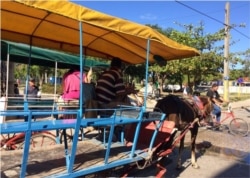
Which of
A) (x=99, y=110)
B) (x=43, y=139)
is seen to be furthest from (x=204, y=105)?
(x=99, y=110)

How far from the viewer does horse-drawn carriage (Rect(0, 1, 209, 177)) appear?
424 centimetres

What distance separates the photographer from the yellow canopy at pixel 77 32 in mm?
4285

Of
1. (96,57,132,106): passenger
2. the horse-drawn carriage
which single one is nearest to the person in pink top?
the horse-drawn carriage

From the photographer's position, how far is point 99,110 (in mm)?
5031

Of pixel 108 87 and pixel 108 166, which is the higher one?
pixel 108 87

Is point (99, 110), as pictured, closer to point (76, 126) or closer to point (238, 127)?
point (76, 126)

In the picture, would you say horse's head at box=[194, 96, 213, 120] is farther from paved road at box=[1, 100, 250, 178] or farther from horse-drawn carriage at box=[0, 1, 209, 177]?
paved road at box=[1, 100, 250, 178]

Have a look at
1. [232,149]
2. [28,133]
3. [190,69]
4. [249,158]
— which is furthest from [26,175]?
[190,69]

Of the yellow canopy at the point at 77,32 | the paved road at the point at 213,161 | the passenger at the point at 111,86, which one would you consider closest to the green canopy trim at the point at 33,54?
the yellow canopy at the point at 77,32

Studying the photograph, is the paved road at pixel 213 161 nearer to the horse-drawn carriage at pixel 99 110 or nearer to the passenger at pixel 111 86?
the horse-drawn carriage at pixel 99 110

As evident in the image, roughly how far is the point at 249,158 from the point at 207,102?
170cm

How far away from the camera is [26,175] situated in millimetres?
4266

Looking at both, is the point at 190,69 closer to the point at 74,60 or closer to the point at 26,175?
the point at 74,60

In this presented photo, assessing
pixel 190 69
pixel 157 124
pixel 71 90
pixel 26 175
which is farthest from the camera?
pixel 190 69
